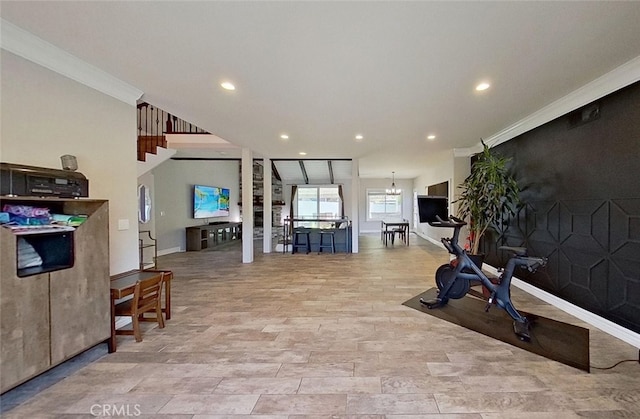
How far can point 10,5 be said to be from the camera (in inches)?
76.3

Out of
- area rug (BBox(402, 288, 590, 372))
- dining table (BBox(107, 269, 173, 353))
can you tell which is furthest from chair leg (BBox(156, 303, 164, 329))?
area rug (BBox(402, 288, 590, 372))

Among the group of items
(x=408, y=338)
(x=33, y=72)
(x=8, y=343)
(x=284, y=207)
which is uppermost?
(x=33, y=72)

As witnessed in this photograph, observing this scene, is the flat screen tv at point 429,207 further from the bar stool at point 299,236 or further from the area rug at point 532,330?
the bar stool at point 299,236

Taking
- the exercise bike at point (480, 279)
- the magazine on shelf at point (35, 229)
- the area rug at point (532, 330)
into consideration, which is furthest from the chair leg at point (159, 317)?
the exercise bike at point (480, 279)

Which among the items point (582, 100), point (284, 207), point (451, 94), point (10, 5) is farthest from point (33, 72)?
point (284, 207)

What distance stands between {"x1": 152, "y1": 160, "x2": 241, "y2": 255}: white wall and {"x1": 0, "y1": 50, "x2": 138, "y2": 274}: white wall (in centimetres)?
435

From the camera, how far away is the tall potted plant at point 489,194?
4625 millimetres

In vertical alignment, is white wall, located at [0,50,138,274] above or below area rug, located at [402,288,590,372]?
above

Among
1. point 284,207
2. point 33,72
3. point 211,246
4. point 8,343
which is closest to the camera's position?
point 8,343

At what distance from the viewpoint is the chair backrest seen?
276cm

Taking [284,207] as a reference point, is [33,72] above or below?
above

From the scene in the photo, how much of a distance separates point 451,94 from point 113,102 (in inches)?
149

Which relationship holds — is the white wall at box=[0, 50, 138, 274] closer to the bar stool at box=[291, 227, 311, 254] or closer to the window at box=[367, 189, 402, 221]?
the bar stool at box=[291, 227, 311, 254]

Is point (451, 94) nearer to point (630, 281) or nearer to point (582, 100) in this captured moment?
point (582, 100)
